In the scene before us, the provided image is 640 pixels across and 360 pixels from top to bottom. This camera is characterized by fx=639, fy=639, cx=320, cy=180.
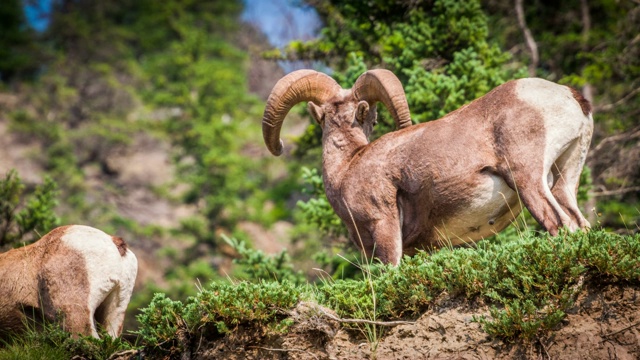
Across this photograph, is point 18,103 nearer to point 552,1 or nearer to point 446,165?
point 552,1

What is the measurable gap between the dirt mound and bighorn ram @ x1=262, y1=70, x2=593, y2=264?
866mm

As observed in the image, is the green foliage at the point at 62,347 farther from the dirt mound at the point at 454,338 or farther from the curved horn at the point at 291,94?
the curved horn at the point at 291,94

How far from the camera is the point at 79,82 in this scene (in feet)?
114

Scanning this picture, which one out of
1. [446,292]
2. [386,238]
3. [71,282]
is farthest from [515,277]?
[71,282]

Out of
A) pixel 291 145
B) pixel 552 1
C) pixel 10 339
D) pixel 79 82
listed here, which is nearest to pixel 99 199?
pixel 79 82

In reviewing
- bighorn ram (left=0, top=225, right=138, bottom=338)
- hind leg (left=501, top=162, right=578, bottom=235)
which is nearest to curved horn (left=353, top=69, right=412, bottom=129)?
hind leg (left=501, top=162, right=578, bottom=235)

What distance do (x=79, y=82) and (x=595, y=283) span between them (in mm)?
33836

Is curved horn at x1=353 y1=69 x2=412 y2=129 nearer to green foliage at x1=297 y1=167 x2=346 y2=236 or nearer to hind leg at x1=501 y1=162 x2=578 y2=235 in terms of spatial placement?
hind leg at x1=501 y1=162 x2=578 y2=235

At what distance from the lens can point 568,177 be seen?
625 cm

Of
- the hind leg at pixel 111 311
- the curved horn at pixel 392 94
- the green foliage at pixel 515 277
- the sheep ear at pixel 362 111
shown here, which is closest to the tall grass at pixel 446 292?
the green foliage at pixel 515 277

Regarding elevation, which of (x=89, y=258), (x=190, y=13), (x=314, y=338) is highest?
(x=190, y=13)

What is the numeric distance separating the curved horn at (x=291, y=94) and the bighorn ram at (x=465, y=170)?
23.6 inches

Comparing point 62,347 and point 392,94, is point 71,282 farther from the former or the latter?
point 392,94

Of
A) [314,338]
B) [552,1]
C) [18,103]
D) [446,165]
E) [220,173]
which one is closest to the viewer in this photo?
[314,338]
